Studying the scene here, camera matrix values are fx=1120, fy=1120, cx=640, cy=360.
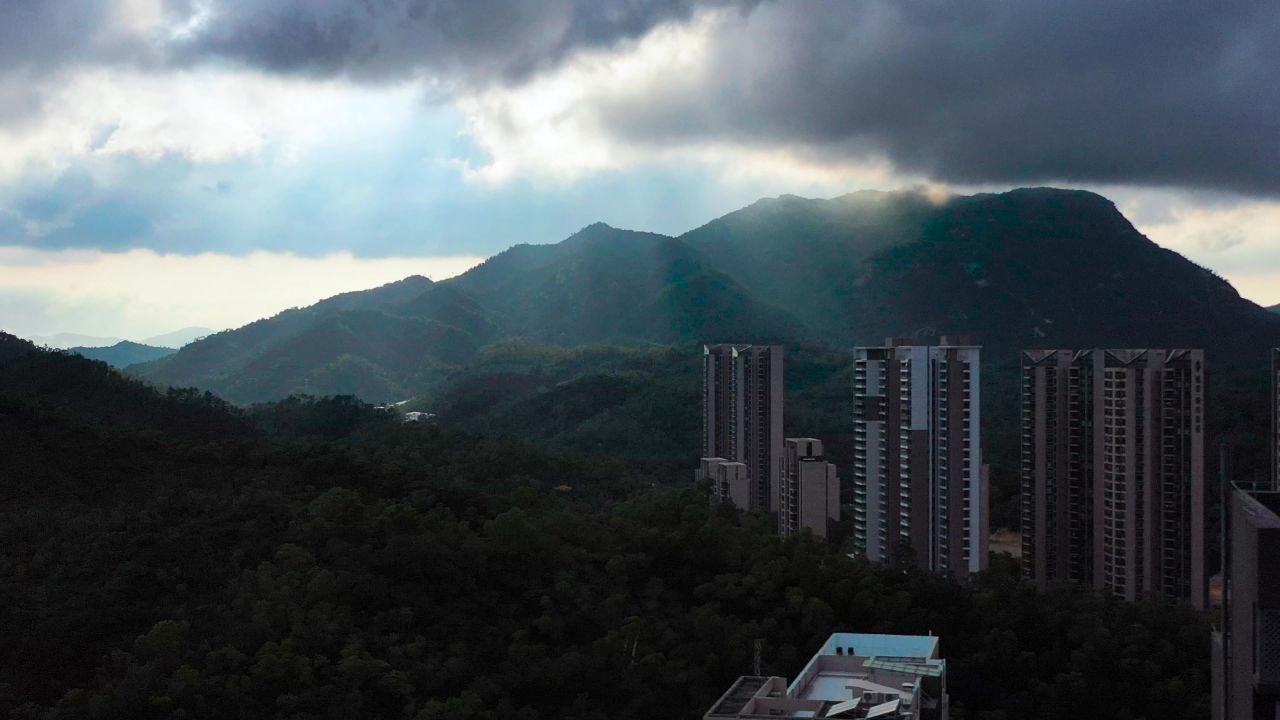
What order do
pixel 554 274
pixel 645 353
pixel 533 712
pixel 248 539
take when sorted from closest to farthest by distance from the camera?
pixel 533 712
pixel 248 539
pixel 645 353
pixel 554 274

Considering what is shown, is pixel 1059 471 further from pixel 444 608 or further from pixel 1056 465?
pixel 444 608

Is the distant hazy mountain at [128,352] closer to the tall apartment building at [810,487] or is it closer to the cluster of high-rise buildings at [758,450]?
the cluster of high-rise buildings at [758,450]

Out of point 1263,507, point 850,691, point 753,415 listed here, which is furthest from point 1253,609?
point 753,415

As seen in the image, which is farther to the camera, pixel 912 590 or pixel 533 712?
pixel 912 590

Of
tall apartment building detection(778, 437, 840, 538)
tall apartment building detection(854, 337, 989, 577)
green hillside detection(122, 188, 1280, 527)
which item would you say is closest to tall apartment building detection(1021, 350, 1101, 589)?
tall apartment building detection(854, 337, 989, 577)

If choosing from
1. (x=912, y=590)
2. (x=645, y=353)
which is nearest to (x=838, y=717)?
(x=912, y=590)

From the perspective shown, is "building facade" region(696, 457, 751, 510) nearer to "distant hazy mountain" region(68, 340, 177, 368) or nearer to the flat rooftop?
the flat rooftop

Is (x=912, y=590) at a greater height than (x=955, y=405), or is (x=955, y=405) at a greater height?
(x=955, y=405)

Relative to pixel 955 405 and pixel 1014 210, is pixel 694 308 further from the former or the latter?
pixel 955 405
